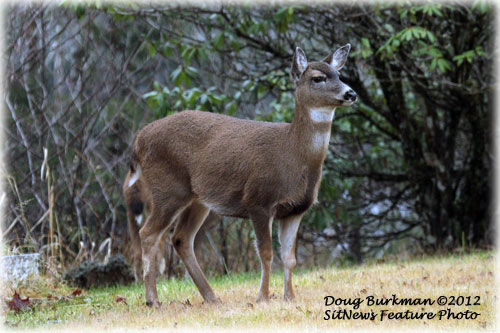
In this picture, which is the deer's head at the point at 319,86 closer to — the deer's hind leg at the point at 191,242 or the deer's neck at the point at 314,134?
the deer's neck at the point at 314,134

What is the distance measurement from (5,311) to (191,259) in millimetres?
1717

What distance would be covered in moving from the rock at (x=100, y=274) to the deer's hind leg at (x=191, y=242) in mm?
2326

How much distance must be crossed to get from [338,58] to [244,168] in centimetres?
129

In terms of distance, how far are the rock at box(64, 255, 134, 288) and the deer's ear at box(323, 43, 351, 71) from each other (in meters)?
3.81

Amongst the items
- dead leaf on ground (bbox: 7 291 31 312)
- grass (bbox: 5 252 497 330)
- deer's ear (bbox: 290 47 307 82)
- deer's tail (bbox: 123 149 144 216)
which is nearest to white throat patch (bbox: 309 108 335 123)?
deer's ear (bbox: 290 47 307 82)

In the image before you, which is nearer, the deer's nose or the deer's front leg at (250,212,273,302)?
the deer's nose

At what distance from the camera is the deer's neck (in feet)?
19.1

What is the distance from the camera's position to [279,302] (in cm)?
572

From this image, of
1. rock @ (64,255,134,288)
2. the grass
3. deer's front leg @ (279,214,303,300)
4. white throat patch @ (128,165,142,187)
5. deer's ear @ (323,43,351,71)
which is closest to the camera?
the grass

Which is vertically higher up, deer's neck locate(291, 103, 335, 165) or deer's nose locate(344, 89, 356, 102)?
deer's nose locate(344, 89, 356, 102)

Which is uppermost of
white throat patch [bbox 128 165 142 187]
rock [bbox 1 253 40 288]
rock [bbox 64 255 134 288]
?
white throat patch [bbox 128 165 142 187]

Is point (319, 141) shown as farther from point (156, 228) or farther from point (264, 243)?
point (156, 228)

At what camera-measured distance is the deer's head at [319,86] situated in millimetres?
5695

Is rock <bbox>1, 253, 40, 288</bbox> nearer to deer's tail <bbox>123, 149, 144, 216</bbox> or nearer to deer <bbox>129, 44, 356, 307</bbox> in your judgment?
deer's tail <bbox>123, 149, 144, 216</bbox>
